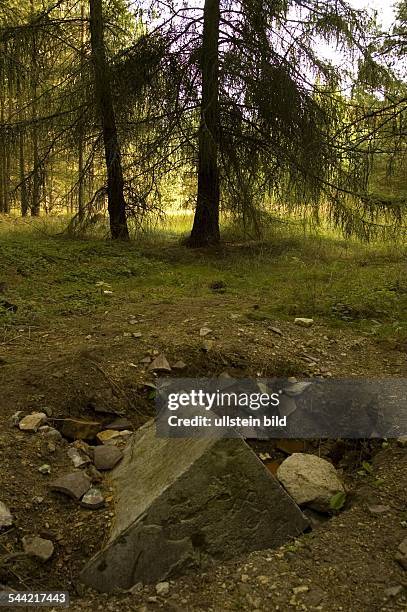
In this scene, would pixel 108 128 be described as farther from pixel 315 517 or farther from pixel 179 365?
pixel 315 517

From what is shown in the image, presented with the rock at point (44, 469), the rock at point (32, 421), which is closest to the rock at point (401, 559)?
the rock at point (44, 469)

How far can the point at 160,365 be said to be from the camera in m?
4.06

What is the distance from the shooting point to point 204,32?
27.1ft

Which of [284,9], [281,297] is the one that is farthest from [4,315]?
[284,9]

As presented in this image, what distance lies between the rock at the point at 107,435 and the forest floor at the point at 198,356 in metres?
0.25

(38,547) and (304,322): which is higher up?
(304,322)

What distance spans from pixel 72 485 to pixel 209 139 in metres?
6.04

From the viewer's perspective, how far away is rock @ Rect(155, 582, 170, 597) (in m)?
2.18

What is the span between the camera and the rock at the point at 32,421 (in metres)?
3.14

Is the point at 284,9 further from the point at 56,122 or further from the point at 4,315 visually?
the point at 4,315

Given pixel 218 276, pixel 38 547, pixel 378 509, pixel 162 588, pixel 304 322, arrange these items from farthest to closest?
pixel 218 276
pixel 304 322
pixel 378 509
pixel 38 547
pixel 162 588

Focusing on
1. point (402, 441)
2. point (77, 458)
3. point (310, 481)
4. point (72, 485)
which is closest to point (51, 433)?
point (77, 458)

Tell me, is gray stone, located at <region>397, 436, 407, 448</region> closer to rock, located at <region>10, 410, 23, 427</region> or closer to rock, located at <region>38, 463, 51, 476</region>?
rock, located at <region>38, 463, 51, 476</region>

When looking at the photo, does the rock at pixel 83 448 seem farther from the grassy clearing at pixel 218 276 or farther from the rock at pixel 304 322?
the rock at pixel 304 322
